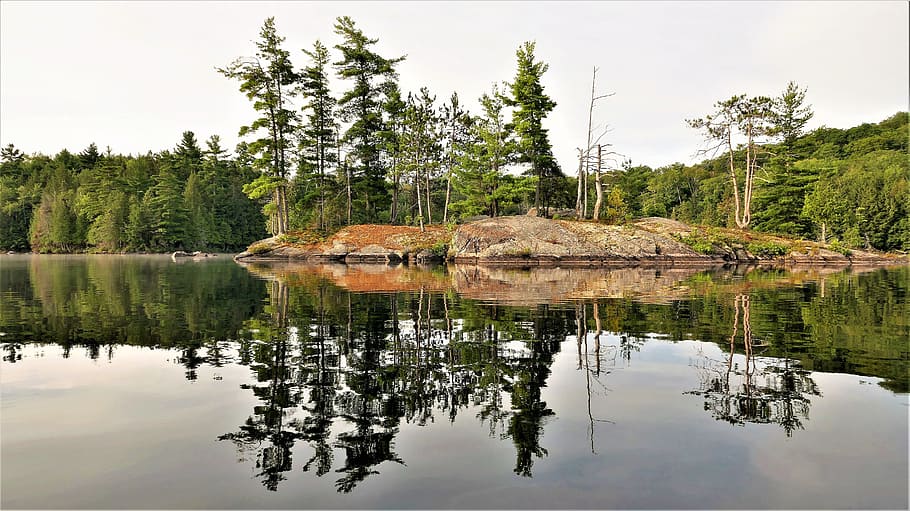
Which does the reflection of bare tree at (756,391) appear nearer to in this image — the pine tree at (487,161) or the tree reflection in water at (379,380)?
the tree reflection in water at (379,380)

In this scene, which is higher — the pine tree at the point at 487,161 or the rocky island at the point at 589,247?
the pine tree at the point at 487,161

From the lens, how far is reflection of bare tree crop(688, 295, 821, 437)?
15.4 feet

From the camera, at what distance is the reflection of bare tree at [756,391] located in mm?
4707

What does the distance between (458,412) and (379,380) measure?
1.37m

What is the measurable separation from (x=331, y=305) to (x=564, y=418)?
353 inches

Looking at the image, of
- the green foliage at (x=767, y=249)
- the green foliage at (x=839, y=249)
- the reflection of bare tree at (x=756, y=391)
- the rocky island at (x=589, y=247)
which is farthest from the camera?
the green foliage at (x=839, y=249)

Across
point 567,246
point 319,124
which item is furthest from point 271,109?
point 567,246

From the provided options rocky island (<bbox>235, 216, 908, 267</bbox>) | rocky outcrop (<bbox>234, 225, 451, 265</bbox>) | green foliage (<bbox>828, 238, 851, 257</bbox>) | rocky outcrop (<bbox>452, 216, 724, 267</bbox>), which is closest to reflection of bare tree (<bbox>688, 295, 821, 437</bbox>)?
rocky island (<bbox>235, 216, 908, 267</bbox>)

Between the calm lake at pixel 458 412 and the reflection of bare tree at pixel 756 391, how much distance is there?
3cm

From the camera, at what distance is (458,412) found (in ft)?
16.1

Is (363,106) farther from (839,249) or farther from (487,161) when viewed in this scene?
(839,249)

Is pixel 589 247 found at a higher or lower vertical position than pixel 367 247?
lower

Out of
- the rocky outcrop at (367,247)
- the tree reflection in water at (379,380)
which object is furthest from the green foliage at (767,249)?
the tree reflection in water at (379,380)

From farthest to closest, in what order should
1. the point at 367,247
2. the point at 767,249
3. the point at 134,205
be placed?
the point at 134,205
the point at 367,247
the point at 767,249
